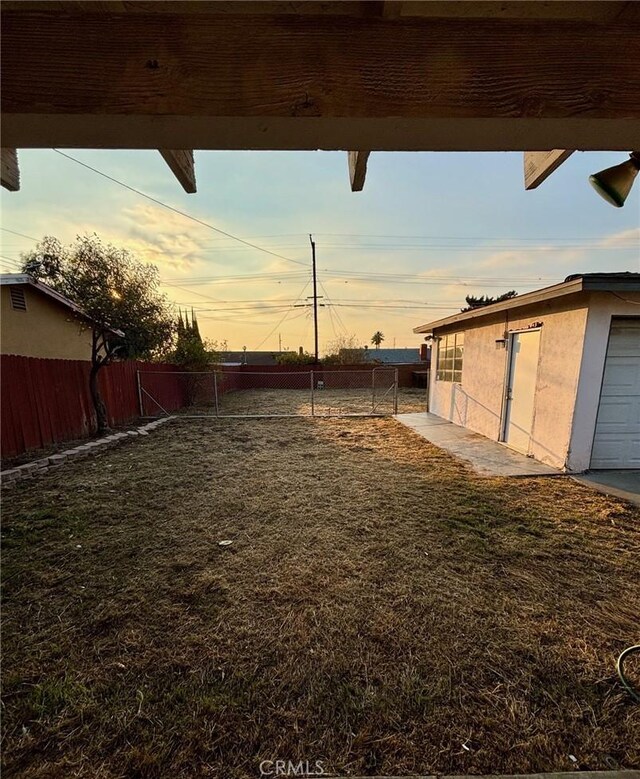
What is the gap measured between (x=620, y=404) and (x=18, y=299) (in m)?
11.9

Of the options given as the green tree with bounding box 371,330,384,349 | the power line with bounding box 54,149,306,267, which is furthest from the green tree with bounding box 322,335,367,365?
the green tree with bounding box 371,330,384,349

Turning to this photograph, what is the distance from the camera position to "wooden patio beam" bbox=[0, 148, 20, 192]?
1059 millimetres

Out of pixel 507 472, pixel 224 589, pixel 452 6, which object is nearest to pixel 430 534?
pixel 224 589

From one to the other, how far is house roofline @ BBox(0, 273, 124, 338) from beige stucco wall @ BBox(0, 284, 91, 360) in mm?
289

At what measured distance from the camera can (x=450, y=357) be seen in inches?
368

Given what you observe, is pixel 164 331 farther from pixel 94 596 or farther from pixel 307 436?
A: pixel 94 596

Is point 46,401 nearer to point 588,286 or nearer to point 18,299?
point 18,299

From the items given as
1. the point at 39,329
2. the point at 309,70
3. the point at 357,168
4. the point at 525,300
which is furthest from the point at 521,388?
the point at 39,329

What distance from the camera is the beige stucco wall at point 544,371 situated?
15.5 ft

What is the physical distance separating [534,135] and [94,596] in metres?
3.42

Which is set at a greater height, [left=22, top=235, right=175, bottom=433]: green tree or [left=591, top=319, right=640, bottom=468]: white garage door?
[left=22, top=235, right=175, bottom=433]: green tree

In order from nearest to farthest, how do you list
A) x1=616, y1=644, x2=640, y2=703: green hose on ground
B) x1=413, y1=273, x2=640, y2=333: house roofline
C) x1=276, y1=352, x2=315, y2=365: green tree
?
x1=616, y1=644, x2=640, y2=703: green hose on ground
x1=413, y1=273, x2=640, y2=333: house roofline
x1=276, y1=352, x2=315, y2=365: green tree

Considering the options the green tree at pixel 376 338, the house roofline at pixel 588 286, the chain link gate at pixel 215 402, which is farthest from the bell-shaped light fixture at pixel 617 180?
the green tree at pixel 376 338

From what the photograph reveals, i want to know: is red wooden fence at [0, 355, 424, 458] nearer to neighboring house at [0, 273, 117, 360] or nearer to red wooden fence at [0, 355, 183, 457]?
red wooden fence at [0, 355, 183, 457]
